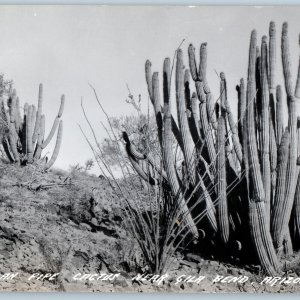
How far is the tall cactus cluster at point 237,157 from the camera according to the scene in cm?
328

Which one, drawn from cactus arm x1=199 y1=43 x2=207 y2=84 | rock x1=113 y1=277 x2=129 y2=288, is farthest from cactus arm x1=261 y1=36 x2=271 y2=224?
rock x1=113 y1=277 x2=129 y2=288

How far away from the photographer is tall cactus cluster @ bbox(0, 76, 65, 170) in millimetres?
3662

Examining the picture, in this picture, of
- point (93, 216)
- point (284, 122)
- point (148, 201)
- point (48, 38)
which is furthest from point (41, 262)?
point (284, 122)

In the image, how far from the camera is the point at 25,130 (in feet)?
12.8

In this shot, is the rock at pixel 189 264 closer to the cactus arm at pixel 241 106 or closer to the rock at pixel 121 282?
the rock at pixel 121 282

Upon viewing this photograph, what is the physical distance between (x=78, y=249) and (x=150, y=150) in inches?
37.0

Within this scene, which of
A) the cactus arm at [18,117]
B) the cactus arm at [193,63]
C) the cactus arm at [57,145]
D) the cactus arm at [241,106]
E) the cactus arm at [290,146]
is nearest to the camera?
the cactus arm at [290,146]

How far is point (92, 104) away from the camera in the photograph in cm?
367

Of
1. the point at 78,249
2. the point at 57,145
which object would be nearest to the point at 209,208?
the point at 78,249

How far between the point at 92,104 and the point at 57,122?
31cm

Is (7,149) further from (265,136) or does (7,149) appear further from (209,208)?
(265,136)

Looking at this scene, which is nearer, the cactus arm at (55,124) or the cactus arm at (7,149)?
the cactus arm at (55,124)

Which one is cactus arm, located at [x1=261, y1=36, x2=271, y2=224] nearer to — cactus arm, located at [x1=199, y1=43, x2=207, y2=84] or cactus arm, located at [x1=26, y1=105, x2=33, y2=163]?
cactus arm, located at [x1=199, y1=43, x2=207, y2=84]

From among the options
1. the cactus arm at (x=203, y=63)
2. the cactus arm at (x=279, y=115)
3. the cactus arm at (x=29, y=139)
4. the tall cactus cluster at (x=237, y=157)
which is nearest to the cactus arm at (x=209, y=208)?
the tall cactus cluster at (x=237, y=157)
